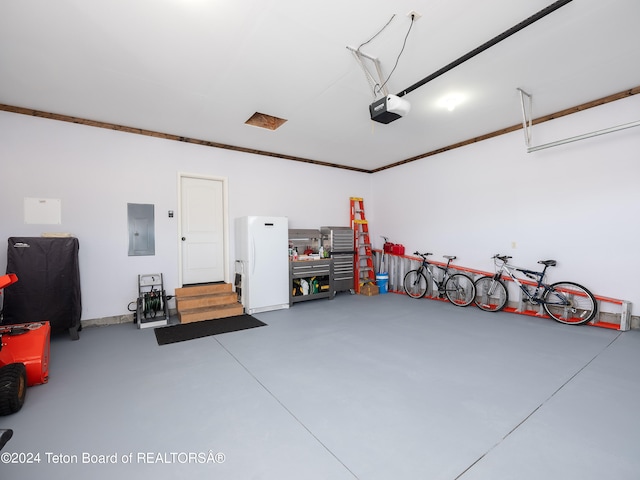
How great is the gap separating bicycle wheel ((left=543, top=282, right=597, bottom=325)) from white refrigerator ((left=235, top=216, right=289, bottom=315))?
428 centimetres

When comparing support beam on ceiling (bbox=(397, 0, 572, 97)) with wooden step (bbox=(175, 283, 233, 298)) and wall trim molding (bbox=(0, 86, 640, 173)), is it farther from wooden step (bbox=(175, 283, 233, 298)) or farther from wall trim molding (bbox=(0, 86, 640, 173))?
wooden step (bbox=(175, 283, 233, 298))

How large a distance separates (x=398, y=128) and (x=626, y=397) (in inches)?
162

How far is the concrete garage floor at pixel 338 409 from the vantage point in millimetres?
1596

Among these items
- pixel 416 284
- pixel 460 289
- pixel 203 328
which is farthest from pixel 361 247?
pixel 203 328

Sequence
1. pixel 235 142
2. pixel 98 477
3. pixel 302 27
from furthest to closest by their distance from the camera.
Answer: pixel 235 142, pixel 302 27, pixel 98 477

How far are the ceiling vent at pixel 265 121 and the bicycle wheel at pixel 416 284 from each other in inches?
159

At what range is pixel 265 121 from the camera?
14.7ft

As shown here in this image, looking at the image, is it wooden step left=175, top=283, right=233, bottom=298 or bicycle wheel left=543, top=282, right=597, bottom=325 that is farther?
wooden step left=175, top=283, right=233, bottom=298

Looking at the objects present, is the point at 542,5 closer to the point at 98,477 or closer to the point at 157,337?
the point at 98,477

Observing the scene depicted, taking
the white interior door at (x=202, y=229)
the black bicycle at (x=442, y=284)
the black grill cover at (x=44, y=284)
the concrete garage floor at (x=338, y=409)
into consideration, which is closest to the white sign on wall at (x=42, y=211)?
A: the black grill cover at (x=44, y=284)

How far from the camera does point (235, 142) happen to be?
5234mm

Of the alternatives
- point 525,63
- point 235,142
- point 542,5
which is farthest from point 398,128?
point 235,142

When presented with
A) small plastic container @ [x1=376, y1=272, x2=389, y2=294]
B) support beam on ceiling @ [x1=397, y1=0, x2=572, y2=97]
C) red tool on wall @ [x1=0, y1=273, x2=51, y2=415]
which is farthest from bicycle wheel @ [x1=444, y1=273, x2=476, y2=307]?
red tool on wall @ [x1=0, y1=273, x2=51, y2=415]

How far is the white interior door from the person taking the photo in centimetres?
501
